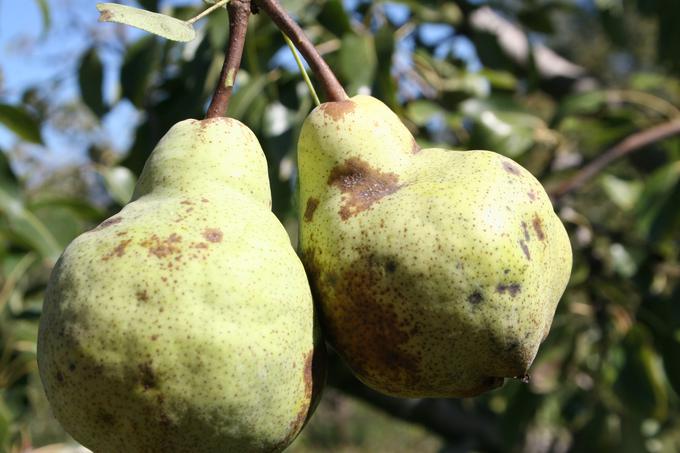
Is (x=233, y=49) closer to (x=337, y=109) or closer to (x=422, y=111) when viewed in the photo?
(x=337, y=109)

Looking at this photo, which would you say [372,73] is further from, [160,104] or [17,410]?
[17,410]

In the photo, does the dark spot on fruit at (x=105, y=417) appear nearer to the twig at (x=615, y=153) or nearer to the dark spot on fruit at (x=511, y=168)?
the dark spot on fruit at (x=511, y=168)

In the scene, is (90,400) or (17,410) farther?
(17,410)

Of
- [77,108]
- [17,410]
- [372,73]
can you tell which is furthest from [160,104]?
[77,108]

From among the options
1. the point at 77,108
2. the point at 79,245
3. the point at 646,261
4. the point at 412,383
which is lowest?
the point at 77,108

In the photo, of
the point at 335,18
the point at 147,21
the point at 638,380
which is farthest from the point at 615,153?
the point at 147,21

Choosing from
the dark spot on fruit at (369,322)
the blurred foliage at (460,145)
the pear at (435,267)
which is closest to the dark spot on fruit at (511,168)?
the pear at (435,267)
